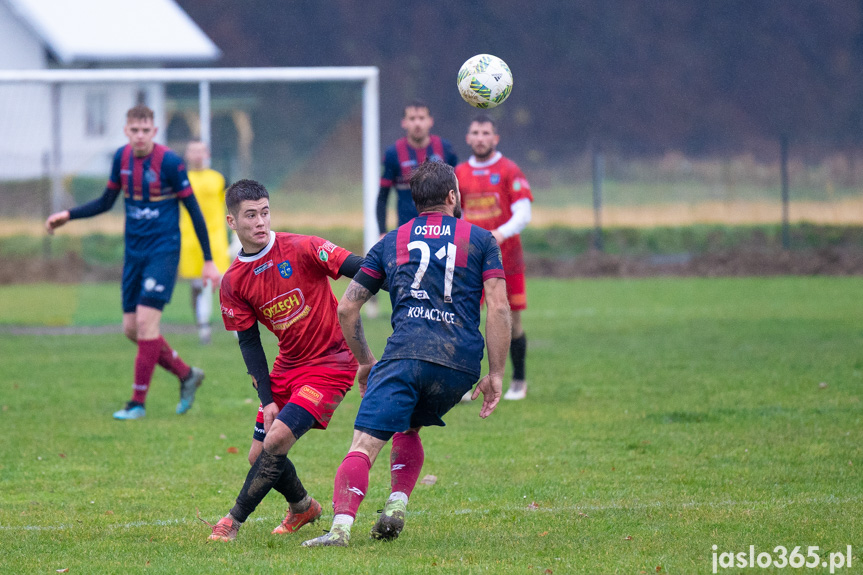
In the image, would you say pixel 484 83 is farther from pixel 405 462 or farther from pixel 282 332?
pixel 405 462

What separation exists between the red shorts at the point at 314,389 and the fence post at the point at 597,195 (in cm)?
1856

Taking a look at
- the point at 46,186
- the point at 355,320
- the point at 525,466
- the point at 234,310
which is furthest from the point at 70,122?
the point at 355,320

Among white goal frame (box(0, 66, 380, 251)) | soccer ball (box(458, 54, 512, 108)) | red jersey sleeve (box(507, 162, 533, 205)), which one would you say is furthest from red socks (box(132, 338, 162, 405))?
white goal frame (box(0, 66, 380, 251))

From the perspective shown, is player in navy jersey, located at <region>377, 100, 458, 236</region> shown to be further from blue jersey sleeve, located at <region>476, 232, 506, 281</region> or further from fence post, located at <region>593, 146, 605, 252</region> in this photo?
fence post, located at <region>593, 146, 605, 252</region>

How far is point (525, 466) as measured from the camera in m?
6.48

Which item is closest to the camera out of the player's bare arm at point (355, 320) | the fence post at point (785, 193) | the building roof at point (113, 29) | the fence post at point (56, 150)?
the player's bare arm at point (355, 320)

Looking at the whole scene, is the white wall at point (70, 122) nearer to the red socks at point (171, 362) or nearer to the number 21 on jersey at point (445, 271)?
the red socks at point (171, 362)

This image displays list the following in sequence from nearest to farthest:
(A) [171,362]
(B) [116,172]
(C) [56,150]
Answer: (B) [116,172]
(A) [171,362]
(C) [56,150]

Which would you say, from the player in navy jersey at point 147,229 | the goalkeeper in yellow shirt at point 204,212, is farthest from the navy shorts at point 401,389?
the goalkeeper in yellow shirt at point 204,212

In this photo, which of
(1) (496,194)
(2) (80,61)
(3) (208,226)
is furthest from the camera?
(2) (80,61)

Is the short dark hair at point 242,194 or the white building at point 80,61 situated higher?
the white building at point 80,61

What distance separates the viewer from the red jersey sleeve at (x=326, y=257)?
198 inches

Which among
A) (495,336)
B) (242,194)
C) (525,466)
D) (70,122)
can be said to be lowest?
(525,466)

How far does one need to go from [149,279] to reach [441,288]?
13.7 ft
